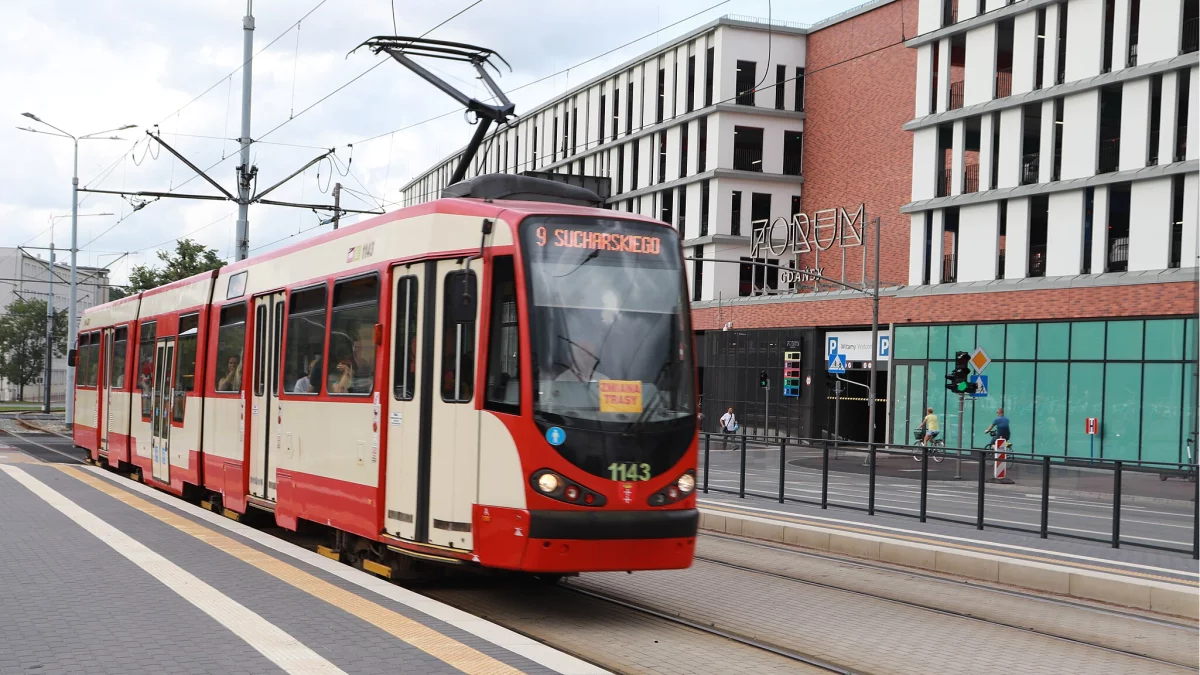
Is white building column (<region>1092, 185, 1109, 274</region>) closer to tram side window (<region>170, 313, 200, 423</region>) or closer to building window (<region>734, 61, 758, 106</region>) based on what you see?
building window (<region>734, 61, 758, 106</region>)

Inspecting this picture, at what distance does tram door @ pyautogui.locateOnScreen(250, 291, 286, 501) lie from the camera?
13.1 m

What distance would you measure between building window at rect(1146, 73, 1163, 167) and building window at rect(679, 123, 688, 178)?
2649 cm

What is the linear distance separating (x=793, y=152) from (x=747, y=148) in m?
2.15

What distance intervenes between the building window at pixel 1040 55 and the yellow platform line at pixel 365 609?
34240mm

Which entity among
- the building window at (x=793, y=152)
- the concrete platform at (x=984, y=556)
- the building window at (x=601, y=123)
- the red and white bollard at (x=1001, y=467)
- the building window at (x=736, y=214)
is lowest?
the concrete platform at (x=984, y=556)

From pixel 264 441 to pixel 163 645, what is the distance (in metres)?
6.12

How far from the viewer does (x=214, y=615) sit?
27.5 feet

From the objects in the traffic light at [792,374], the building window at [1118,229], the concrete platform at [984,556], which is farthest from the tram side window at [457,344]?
the traffic light at [792,374]

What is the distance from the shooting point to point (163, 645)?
A: 7.39 m

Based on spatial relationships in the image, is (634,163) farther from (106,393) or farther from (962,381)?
(106,393)

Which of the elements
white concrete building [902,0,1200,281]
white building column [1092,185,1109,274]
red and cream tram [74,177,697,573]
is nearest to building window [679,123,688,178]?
white concrete building [902,0,1200,281]

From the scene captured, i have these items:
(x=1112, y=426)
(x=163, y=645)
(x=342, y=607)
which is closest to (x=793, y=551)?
(x=342, y=607)

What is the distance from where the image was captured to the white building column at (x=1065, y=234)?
127 feet

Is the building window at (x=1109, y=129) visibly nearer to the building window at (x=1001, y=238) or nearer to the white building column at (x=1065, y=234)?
the white building column at (x=1065, y=234)
